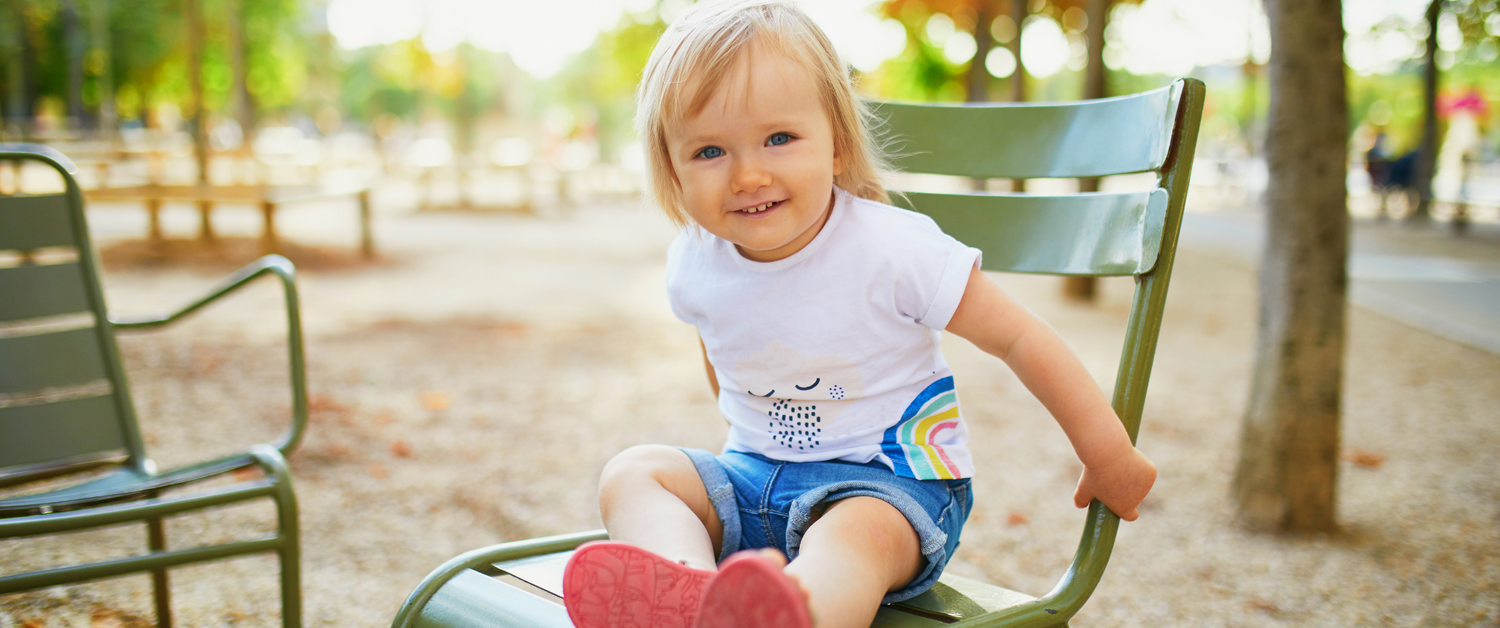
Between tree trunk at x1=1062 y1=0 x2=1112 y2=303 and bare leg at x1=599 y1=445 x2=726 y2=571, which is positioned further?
tree trunk at x1=1062 y1=0 x2=1112 y2=303

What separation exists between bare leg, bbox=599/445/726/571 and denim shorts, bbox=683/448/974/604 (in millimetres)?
25

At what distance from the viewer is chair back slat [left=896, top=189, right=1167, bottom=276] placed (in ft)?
4.19

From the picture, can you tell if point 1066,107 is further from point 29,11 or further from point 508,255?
point 29,11

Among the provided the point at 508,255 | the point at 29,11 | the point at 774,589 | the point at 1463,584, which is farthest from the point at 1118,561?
the point at 29,11

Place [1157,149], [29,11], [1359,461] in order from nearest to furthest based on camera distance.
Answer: [1157,149], [1359,461], [29,11]

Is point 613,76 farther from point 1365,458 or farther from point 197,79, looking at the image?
point 1365,458

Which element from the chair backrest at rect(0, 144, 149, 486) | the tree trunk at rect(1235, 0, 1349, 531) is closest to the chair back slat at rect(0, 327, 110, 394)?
the chair backrest at rect(0, 144, 149, 486)

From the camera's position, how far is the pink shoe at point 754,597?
0.84 metres

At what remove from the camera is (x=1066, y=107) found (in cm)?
145

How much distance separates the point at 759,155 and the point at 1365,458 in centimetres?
320

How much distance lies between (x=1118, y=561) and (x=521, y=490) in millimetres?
1853

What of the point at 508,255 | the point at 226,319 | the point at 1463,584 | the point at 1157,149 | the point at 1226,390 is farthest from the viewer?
the point at 508,255

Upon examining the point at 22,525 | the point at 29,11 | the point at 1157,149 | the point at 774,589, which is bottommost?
the point at 22,525

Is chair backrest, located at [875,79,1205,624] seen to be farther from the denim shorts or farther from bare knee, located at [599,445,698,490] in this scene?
bare knee, located at [599,445,698,490]
